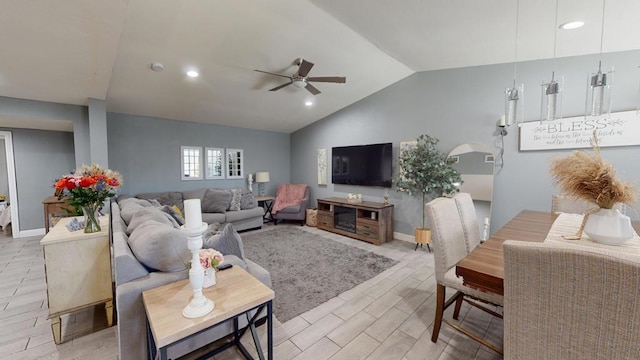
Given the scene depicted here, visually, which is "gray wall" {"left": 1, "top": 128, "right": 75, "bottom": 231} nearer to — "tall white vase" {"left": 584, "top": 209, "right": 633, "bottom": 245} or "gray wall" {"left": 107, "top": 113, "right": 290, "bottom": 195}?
"gray wall" {"left": 107, "top": 113, "right": 290, "bottom": 195}

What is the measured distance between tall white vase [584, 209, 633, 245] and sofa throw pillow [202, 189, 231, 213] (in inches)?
196

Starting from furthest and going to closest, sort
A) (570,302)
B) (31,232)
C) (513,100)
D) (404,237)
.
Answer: (31,232)
(404,237)
(513,100)
(570,302)

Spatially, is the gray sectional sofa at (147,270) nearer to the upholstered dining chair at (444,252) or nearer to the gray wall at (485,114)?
the upholstered dining chair at (444,252)

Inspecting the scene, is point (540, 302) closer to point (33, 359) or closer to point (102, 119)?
point (33, 359)

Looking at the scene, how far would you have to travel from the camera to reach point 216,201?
4.98 m

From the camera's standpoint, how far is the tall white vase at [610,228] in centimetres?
136

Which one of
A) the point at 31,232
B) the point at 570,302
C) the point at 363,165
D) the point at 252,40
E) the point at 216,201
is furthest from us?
the point at 216,201

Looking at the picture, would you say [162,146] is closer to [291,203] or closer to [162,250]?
[291,203]

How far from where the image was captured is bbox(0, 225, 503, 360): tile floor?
5.83 ft

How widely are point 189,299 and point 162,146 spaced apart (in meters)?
4.59

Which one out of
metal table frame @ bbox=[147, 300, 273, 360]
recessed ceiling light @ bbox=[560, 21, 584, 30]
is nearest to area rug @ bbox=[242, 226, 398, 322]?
metal table frame @ bbox=[147, 300, 273, 360]

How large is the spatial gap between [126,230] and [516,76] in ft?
16.0

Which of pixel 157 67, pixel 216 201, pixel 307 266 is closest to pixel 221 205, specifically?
pixel 216 201

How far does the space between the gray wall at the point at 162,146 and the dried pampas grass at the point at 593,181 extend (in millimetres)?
5712
